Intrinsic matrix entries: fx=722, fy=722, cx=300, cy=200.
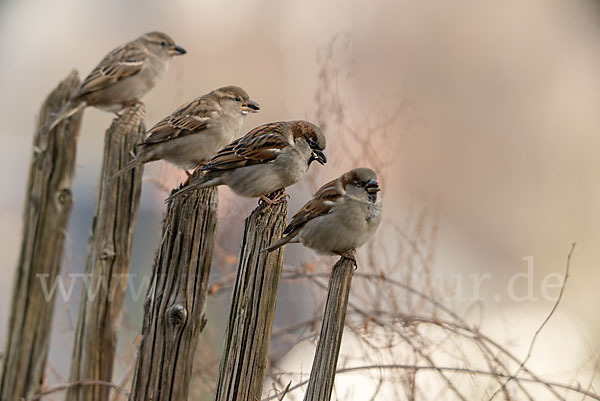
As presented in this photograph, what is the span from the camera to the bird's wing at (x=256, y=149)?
3027 millimetres

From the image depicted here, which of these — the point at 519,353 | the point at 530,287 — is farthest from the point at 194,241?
the point at 530,287

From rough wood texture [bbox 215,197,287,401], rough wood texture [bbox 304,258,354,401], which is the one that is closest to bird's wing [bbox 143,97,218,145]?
rough wood texture [bbox 215,197,287,401]

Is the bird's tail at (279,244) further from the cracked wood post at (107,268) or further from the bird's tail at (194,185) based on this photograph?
the cracked wood post at (107,268)

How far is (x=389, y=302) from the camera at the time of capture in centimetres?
377

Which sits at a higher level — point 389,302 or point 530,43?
point 530,43

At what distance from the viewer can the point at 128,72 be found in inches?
165

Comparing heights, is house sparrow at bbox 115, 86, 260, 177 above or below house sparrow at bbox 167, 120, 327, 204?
above

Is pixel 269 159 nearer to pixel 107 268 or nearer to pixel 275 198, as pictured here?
pixel 275 198

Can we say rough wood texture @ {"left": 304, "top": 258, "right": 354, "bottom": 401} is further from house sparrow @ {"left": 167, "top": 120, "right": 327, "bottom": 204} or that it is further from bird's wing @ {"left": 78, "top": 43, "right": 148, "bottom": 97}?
bird's wing @ {"left": 78, "top": 43, "right": 148, "bottom": 97}

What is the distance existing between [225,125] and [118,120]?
20.6 inches

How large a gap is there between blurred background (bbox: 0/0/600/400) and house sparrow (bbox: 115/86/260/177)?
1.98ft

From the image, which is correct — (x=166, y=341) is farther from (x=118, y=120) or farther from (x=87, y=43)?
(x=87, y=43)

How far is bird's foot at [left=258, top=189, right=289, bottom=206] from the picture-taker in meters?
2.69

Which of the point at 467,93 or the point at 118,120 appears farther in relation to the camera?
the point at 467,93
